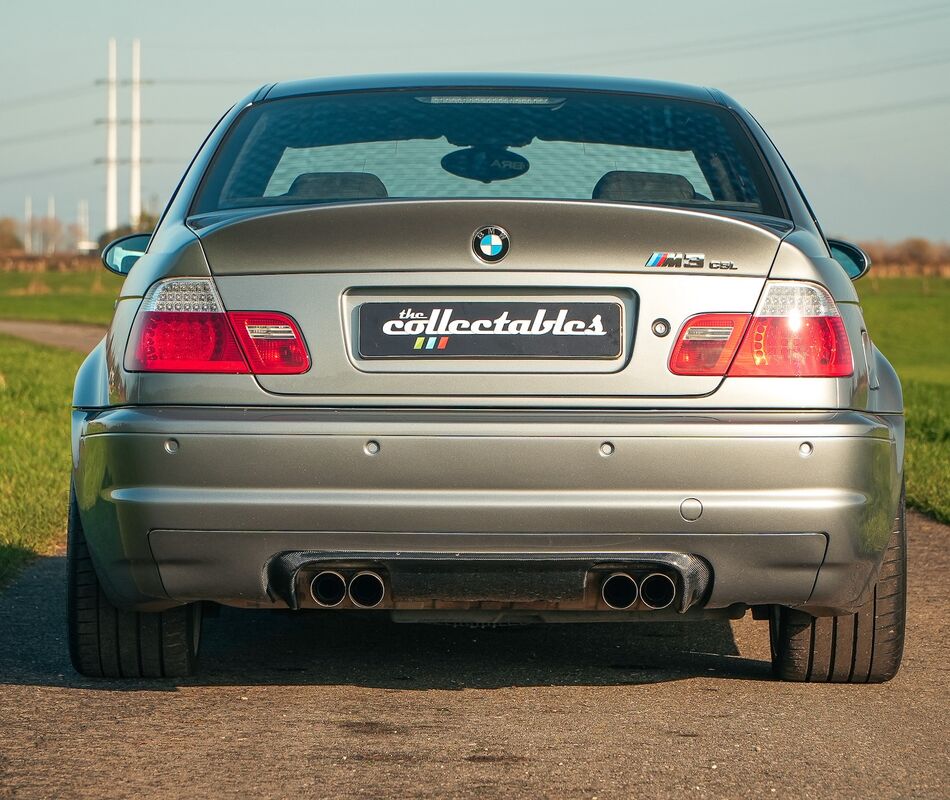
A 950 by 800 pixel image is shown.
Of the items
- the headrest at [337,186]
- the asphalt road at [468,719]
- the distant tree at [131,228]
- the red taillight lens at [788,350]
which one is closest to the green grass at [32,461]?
the asphalt road at [468,719]

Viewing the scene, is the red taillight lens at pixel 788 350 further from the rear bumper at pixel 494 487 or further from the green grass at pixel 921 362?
the green grass at pixel 921 362

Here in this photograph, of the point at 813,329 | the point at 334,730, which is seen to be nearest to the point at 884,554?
the point at 813,329

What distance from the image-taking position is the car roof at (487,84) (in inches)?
194

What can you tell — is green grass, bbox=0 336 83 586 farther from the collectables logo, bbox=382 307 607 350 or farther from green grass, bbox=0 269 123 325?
green grass, bbox=0 269 123 325

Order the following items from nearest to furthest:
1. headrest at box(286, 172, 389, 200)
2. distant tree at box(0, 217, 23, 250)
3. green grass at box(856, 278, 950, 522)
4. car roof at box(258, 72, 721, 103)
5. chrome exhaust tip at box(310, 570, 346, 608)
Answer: chrome exhaust tip at box(310, 570, 346, 608), headrest at box(286, 172, 389, 200), car roof at box(258, 72, 721, 103), green grass at box(856, 278, 950, 522), distant tree at box(0, 217, 23, 250)

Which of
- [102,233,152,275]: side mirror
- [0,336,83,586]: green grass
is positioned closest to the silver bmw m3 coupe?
[102,233,152,275]: side mirror

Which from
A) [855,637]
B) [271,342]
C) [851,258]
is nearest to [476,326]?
[271,342]

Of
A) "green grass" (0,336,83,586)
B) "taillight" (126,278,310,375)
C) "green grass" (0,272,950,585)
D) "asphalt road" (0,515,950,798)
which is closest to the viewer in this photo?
"asphalt road" (0,515,950,798)

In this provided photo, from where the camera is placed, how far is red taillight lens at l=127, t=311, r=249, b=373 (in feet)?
12.7

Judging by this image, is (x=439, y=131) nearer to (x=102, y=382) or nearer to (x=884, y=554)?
(x=102, y=382)

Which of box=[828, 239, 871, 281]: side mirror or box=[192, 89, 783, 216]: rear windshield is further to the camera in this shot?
box=[828, 239, 871, 281]: side mirror

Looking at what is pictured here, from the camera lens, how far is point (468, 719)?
4109mm

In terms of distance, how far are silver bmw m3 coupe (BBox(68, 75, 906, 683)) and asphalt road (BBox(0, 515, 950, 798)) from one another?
325 mm

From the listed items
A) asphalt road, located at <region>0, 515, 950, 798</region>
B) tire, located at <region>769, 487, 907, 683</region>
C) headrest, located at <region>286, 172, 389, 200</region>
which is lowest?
asphalt road, located at <region>0, 515, 950, 798</region>
